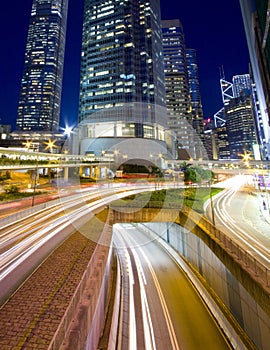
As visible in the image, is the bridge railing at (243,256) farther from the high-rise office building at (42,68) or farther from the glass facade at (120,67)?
the high-rise office building at (42,68)

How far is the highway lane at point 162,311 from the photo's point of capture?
11031 millimetres

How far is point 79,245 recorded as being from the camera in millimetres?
12688

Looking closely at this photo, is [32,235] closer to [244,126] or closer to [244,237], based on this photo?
[244,237]

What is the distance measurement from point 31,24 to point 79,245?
26055 cm

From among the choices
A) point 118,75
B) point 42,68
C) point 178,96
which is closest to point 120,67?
point 118,75

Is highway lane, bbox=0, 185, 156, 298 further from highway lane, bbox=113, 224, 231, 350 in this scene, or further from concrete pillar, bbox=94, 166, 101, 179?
concrete pillar, bbox=94, 166, 101, 179

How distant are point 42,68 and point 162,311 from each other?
737 feet

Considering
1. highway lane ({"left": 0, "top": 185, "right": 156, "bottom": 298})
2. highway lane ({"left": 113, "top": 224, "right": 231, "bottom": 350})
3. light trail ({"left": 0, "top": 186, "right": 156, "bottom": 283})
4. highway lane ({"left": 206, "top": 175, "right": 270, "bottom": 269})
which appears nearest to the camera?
highway lane ({"left": 0, "top": 185, "right": 156, "bottom": 298})

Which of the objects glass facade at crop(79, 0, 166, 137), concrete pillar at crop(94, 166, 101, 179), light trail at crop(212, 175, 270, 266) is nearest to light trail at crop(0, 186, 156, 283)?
light trail at crop(212, 175, 270, 266)

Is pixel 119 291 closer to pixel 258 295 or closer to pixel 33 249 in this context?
pixel 33 249

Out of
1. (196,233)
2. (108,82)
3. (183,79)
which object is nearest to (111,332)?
(196,233)

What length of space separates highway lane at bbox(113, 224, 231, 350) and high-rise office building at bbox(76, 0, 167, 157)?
76283mm

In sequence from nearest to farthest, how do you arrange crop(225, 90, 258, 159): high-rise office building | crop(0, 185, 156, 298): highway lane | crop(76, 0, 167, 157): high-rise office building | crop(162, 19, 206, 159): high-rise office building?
1. crop(0, 185, 156, 298): highway lane
2. crop(76, 0, 167, 157): high-rise office building
3. crop(162, 19, 206, 159): high-rise office building
4. crop(225, 90, 258, 159): high-rise office building

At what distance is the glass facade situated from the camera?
90438 millimetres
